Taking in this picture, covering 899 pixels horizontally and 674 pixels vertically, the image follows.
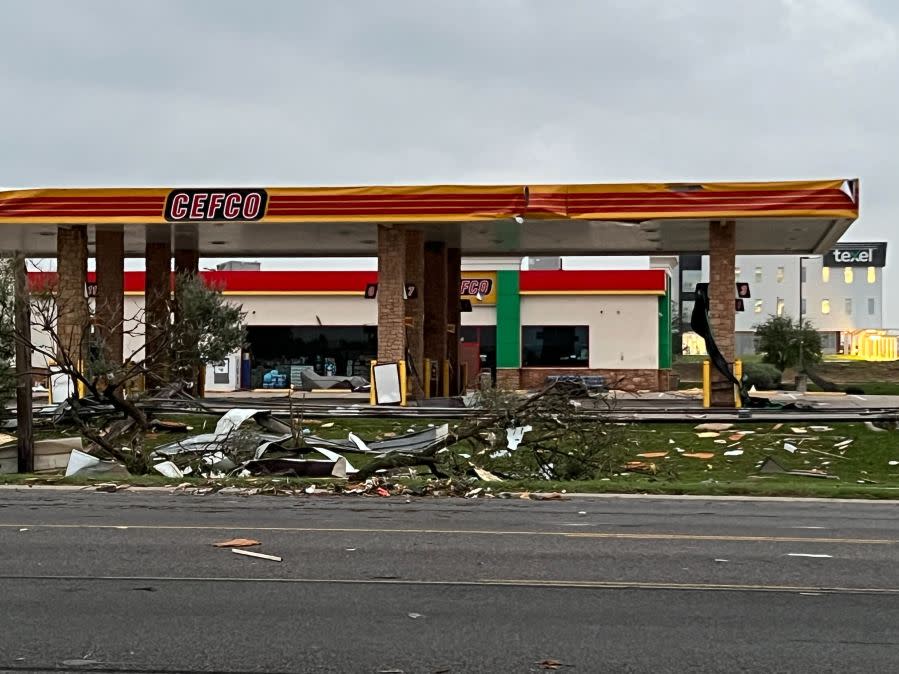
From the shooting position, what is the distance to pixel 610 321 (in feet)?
154

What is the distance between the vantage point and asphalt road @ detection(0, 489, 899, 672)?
6.30 meters

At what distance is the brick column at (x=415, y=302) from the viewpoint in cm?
3203

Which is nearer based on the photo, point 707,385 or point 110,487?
point 110,487

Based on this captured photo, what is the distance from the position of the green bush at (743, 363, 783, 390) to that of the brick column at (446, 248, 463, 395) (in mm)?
13294

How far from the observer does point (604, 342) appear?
4694 centimetres

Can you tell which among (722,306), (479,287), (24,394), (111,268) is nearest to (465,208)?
(722,306)

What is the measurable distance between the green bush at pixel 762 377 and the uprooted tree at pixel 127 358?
68.7 feet

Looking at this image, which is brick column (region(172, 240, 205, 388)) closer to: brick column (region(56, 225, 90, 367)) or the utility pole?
brick column (region(56, 225, 90, 367))

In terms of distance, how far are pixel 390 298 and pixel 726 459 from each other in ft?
37.9

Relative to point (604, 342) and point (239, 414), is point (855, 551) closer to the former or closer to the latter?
point (239, 414)

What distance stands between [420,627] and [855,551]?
498 centimetres

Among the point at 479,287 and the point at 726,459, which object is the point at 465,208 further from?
the point at 479,287

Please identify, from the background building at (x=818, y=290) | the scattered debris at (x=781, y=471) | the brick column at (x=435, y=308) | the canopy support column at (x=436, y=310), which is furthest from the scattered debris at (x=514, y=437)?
the background building at (x=818, y=290)

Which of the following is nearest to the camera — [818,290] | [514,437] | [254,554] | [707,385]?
[254,554]
